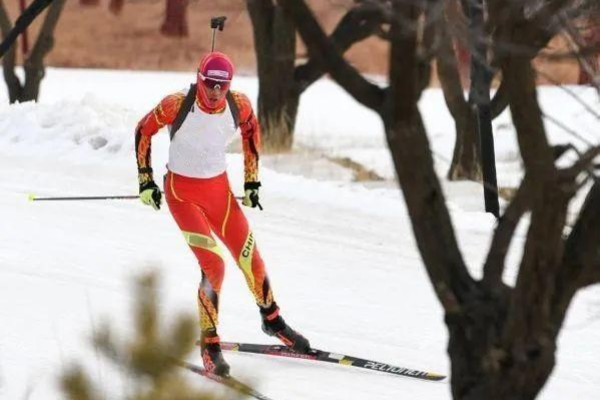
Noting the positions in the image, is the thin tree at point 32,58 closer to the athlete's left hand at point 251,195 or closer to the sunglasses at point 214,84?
the athlete's left hand at point 251,195

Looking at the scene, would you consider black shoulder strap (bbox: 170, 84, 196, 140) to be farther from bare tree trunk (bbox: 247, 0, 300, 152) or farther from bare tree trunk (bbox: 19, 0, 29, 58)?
bare tree trunk (bbox: 19, 0, 29, 58)

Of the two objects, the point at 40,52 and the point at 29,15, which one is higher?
the point at 29,15

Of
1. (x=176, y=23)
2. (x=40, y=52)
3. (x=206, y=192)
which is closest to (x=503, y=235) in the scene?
(x=206, y=192)

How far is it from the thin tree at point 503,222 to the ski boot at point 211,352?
2.55m

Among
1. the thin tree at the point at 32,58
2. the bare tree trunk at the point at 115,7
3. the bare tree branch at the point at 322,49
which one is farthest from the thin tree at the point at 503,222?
the bare tree trunk at the point at 115,7

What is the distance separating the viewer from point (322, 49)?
6.18 meters

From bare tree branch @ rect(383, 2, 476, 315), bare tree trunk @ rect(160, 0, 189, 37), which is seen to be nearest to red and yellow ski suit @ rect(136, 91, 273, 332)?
bare tree branch @ rect(383, 2, 476, 315)

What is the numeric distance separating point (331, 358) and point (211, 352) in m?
0.93

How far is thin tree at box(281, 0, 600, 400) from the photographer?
6035mm

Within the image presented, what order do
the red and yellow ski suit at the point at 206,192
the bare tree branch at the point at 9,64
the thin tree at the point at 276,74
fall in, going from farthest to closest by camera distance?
the bare tree branch at the point at 9,64, the thin tree at the point at 276,74, the red and yellow ski suit at the point at 206,192

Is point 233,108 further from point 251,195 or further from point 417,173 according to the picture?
point 417,173

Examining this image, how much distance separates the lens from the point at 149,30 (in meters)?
30.4

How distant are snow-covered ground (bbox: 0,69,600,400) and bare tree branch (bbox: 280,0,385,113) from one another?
0.49 meters

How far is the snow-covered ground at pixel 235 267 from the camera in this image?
970 centimetres
